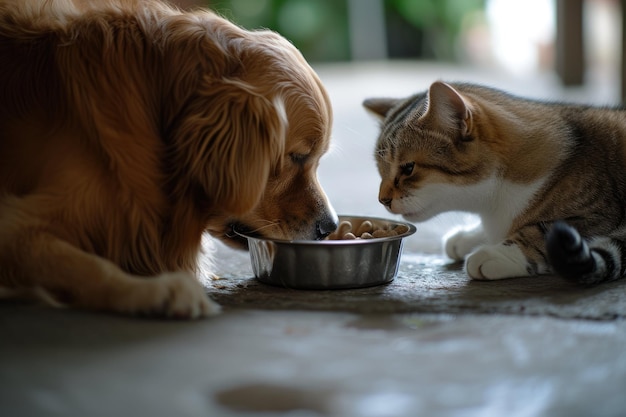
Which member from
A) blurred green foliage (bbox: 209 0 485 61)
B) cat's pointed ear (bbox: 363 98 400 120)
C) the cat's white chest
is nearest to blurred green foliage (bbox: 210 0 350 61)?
blurred green foliage (bbox: 209 0 485 61)

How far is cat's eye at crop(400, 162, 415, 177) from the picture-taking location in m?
2.67

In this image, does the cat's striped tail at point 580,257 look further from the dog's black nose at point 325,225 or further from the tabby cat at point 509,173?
the dog's black nose at point 325,225

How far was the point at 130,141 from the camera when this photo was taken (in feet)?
6.82

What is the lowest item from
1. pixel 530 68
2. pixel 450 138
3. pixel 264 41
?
pixel 530 68

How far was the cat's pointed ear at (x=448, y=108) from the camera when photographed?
2.48 meters

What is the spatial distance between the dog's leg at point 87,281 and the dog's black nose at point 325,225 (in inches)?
21.3

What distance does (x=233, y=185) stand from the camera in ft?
6.89

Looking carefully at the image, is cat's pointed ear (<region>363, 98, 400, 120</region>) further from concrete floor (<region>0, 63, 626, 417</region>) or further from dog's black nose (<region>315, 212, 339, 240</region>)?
concrete floor (<region>0, 63, 626, 417</region>)

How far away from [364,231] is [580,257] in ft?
2.64

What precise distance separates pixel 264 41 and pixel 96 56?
0.50m

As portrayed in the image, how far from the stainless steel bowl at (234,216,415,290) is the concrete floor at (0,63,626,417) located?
6cm

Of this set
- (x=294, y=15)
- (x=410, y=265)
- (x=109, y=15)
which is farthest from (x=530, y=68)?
(x=109, y=15)

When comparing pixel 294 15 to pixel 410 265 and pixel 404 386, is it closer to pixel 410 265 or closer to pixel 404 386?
pixel 410 265

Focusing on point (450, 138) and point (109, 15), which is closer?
point (109, 15)
